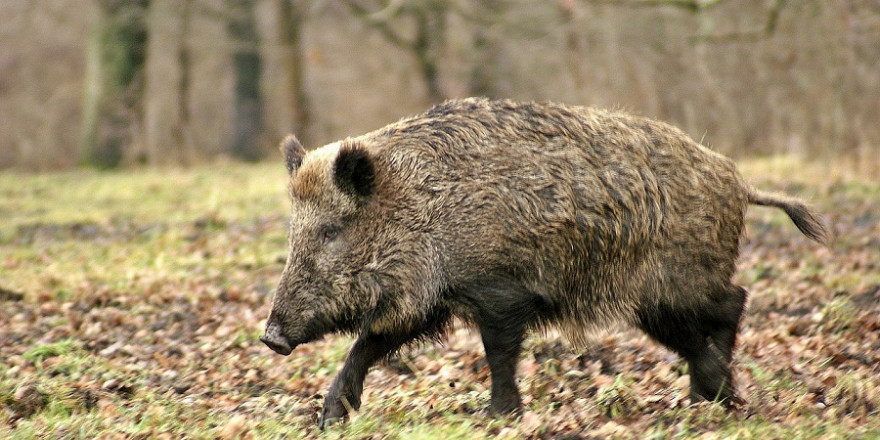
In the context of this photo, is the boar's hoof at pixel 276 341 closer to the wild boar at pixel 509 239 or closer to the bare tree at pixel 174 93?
the wild boar at pixel 509 239

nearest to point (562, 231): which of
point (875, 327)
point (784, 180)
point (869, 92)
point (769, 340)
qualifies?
point (769, 340)

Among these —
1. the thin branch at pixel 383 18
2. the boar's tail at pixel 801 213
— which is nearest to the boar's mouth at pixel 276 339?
the boar's tail at pixel 801 213

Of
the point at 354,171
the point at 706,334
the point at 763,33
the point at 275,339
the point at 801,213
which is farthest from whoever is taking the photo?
the point at 763,33

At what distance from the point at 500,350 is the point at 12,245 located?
25.9 feet

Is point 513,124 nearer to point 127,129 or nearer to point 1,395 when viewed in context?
point 1,395

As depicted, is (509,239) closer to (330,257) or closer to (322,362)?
(330,257)

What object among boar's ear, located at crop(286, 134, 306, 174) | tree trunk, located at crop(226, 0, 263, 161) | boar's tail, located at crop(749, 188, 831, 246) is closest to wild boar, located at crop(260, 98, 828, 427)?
boar's ear, located at crop(286, 134, 306, 174)

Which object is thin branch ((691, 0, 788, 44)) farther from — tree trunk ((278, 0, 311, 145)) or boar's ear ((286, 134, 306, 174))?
tree trunk ((278, 0, 311, 145))

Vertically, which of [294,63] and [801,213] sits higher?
[294,63]

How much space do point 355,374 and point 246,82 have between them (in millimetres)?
19398

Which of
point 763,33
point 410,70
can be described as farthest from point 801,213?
point 410,70

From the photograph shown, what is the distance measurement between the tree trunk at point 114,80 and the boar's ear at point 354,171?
15.7m

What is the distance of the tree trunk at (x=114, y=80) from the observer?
66.2ft

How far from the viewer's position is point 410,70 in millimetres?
26844
